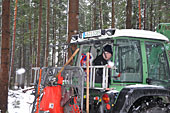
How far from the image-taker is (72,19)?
364 inches

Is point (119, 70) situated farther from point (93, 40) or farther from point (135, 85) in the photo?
point (93, 40)

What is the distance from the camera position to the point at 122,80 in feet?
16.8

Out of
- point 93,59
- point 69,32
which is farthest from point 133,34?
point 69,32

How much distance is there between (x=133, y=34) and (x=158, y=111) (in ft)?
6.22

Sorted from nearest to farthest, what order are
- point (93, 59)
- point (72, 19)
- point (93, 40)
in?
point (93, 40)
point (93, 59)
point (72, 19)

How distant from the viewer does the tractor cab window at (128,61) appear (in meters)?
5.11

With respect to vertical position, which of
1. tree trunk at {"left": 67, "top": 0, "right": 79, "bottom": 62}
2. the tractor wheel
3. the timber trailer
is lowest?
the tractor wheel

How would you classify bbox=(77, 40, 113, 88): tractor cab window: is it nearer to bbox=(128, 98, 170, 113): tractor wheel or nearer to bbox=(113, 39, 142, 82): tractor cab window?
bbox=(113, 39, 142, 82): tractor cab window

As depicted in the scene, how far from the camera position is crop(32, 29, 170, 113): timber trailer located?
4.82 meters

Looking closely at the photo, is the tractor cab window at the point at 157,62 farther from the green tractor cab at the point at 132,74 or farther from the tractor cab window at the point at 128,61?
the tractor cab window at the point at 128,61

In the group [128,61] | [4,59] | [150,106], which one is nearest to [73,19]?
[4,59]

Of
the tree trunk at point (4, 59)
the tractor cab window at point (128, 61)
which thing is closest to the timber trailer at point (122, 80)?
the tractor cab window at point (128, 61)

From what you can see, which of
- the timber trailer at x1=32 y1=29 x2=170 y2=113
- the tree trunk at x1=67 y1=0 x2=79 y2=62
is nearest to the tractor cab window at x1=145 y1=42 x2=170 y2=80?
the timber trailer at x1=32 y1=29 x2=170 y2=113

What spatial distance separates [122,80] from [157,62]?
1.17 meters
